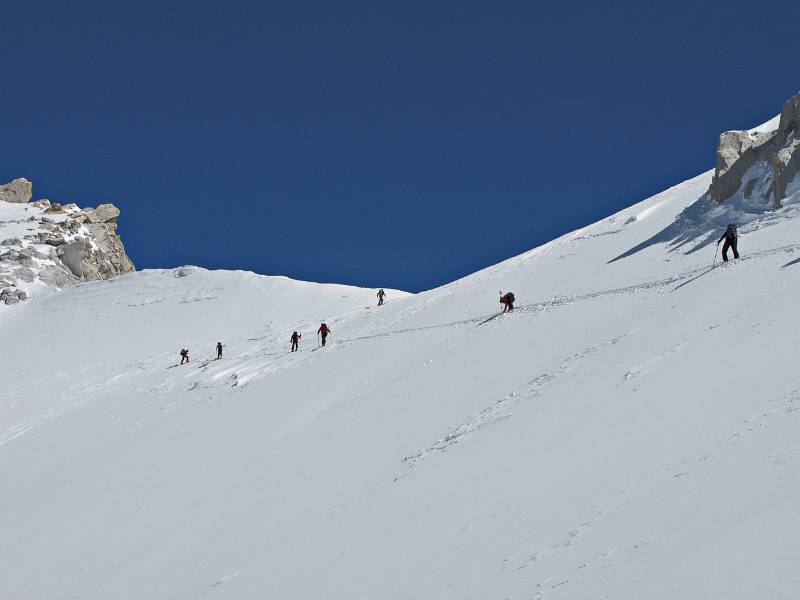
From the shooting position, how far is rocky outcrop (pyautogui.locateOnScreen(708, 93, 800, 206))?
30.3 metres

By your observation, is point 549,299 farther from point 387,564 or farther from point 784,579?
point 784,579

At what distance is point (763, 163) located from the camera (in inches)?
1292

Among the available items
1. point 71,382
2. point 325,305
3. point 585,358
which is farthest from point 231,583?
point 325,305

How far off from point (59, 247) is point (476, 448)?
3204 inches

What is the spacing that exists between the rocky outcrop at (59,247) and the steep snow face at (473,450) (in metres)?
40.6

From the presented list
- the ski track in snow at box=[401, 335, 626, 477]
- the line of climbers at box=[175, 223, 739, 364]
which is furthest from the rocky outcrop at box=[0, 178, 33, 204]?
Result: the ski track in snow at box=[401, 335, 626, 477]

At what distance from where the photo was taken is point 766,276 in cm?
1869

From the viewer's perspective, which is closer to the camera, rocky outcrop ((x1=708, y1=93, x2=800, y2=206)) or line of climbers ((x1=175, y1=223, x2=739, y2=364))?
line of climbers ((x1=175, y1=223, x2=739, y2=364))

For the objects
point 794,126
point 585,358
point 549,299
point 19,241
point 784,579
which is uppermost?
point 19,241

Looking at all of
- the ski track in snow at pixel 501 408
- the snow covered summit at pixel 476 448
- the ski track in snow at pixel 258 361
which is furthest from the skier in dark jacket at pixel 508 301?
the ski track in snow at pixel 501 408

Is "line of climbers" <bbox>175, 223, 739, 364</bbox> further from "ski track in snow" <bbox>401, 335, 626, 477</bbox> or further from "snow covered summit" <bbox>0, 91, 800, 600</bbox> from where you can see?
"ski track in snow" <bbox>401, 335, 626, 477</bbox>

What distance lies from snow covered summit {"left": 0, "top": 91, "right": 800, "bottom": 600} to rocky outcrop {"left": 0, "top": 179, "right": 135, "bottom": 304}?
134 ft

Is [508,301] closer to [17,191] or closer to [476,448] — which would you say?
[476,448]

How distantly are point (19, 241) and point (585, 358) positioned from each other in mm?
82571
